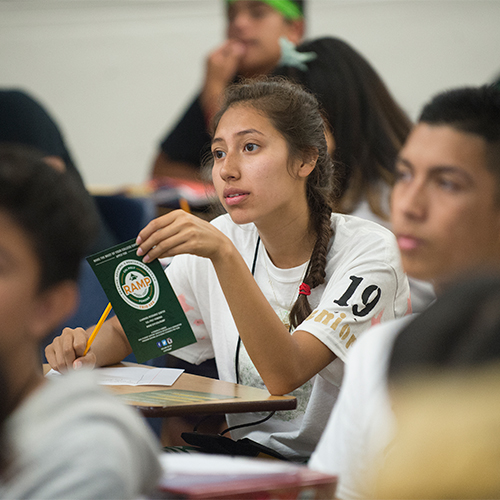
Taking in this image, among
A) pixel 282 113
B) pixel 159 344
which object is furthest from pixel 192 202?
pixel 159 344

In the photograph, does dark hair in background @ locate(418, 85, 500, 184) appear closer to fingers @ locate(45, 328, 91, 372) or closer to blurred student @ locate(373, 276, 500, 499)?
blurred student @ locate(373, 276, 500, 499)

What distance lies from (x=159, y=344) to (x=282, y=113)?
654 millimetres

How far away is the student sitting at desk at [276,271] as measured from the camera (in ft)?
4.28

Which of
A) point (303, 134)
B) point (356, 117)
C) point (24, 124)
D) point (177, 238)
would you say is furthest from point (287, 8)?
point (177, 238)

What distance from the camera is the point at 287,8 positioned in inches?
144

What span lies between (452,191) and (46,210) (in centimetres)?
52

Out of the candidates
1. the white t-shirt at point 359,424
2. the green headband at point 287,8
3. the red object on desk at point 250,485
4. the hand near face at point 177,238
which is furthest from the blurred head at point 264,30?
the red object on desk at point 250,485

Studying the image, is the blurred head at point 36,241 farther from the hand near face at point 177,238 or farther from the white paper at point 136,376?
the white paper at point 136,376

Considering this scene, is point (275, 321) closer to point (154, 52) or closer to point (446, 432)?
point (446, 432)

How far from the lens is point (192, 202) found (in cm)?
292

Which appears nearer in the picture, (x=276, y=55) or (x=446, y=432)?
(x=446, y=432)

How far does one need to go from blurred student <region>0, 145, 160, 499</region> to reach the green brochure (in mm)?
613

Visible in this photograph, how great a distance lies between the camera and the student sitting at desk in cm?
130

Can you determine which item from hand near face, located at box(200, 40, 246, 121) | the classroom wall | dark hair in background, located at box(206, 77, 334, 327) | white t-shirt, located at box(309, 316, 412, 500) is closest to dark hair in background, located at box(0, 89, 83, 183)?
dark hair in background, located at box(206, 77, 334, 327)
